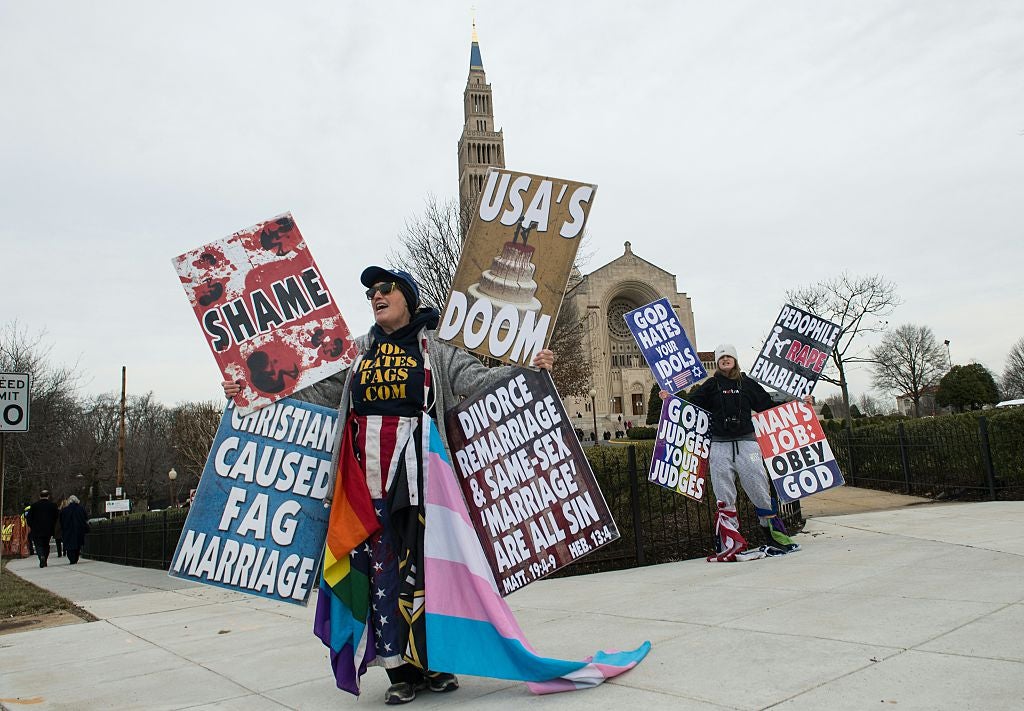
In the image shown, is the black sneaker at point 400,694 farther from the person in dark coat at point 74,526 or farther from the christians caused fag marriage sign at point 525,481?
the person in dark coat at point 74,526

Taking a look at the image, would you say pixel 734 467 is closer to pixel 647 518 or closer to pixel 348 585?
pixel 647 518

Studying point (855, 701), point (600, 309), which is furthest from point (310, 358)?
point (600, 309)

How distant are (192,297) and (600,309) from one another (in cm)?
5969

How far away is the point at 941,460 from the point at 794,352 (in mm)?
5486

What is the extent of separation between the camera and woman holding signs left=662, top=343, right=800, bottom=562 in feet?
20.9

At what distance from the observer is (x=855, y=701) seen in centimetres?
235

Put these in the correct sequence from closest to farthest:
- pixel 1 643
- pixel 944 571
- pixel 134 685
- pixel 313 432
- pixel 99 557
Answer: pixel 313 432, pixel 134 685, pixel 944 571, pixel 1 643, pixel 99 557

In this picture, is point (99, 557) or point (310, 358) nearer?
point (310, 358)

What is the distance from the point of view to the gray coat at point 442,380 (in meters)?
3.30

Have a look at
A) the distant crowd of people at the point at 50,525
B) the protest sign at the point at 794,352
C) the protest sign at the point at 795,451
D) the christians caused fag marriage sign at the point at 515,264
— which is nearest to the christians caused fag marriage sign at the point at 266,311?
the christians caused fag marriage sign at the point at 515,264

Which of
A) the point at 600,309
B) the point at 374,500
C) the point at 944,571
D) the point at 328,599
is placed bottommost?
the point at 944,571

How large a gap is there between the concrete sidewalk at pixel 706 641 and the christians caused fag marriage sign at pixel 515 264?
1.58 meters

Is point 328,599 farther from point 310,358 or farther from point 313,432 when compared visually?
point 310,358

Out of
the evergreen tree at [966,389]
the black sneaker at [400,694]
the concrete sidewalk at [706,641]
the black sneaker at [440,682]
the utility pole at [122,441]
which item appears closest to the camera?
the concrete sidewalk at [706,641]
